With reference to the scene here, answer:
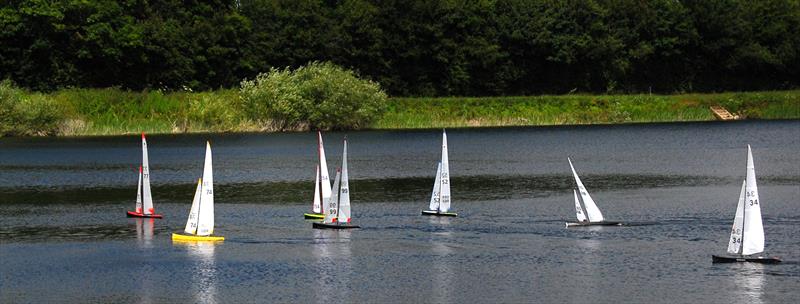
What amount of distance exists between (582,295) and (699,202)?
2403cm

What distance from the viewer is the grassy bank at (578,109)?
143 metres

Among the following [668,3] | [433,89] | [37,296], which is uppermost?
[668,3]

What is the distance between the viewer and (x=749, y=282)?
40.6 meters

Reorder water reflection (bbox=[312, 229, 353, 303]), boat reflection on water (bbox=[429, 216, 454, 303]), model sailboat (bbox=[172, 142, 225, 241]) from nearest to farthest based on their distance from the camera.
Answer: boat reflection on water (bbox=[429, 216, 454, 303]), water reflection (bbox=[312, 229, 353, 303]), model sailboat (bbox=[172, 142, 225, 241])

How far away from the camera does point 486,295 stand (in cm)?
3981

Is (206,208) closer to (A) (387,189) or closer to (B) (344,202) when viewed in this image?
(B) (344,202)

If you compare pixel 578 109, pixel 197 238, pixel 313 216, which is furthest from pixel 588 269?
pixel 578 109

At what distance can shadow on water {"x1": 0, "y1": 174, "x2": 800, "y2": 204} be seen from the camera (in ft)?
222

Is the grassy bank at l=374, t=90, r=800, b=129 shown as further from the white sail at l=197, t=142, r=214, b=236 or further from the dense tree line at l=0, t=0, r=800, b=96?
the white sail at l=197, t=142, r=214, b=236

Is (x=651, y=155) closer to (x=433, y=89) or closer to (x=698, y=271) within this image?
(x=698, y=271)

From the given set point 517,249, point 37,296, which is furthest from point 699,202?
point 37,296

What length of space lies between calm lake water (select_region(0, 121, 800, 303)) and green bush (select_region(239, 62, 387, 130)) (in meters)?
28.5

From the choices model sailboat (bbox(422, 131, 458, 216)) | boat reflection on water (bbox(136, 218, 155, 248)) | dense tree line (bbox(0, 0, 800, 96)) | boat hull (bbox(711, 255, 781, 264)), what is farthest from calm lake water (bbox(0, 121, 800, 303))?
dense tree line (bbox(0, 0, 800, 96))

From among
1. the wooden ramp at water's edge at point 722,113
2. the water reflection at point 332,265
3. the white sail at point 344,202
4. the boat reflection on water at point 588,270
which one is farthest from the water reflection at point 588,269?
the wooden ramp at water's edge at point 722,113
